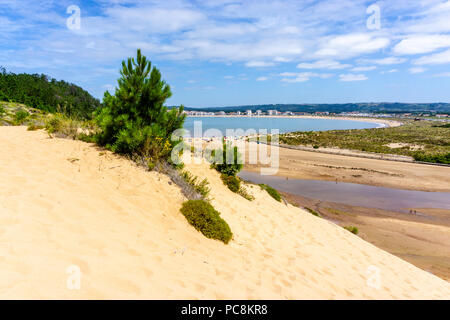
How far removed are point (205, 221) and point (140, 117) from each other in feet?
14.4

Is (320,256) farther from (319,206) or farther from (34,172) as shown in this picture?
(319,206)

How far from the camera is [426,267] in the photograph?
9984mm

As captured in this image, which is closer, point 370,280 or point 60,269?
point 60,269

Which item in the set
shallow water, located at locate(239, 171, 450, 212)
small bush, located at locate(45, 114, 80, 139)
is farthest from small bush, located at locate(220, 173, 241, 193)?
shallow water, located at locate(239, 171, 450, 212)

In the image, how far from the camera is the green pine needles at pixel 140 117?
7.84 meters

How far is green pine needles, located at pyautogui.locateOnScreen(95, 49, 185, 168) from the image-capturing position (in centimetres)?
784

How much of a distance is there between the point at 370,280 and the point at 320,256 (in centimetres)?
127

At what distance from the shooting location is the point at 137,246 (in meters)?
4.16

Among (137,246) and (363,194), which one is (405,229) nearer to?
(363,194)

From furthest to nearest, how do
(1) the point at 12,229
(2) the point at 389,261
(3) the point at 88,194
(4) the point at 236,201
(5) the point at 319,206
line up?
1. (5) the point at 319,206
2. (4) the point at 236,201
3. (2) the point at 389,261
4. (3) the point at 88,194
5. (1) the point at 12,229

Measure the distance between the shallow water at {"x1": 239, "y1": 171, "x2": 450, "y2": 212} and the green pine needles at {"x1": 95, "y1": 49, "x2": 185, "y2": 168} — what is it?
1565cm

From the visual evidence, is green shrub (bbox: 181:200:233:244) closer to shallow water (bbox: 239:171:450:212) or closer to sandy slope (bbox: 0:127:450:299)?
sandy slope (bbox: 0:127:450:299)
